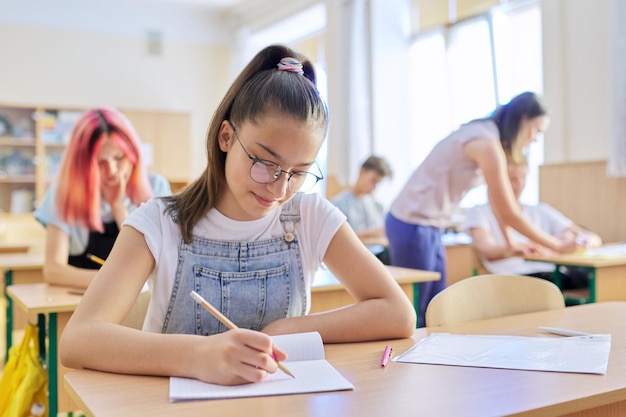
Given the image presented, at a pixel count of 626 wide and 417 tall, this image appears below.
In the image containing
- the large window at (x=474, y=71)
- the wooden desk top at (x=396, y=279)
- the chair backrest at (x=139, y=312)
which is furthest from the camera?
the large window at (x=474, y=71)

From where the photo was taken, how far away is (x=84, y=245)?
260 cm

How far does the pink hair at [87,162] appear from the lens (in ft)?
8.12

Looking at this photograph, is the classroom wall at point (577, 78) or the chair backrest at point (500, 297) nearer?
the chair backrest at point (500, 297)

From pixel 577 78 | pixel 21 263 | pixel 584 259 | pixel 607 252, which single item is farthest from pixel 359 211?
pixel 21 263

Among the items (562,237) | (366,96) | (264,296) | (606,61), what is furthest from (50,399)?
(366,96)

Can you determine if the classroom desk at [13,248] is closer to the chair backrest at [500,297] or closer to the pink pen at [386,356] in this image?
the chair backrest at [500,297]

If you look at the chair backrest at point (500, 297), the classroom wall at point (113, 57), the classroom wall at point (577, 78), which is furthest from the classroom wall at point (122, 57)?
the chair backrest at point (500, 297)

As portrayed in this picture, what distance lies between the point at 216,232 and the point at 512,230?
9.47 ft

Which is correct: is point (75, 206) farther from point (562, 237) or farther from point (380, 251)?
point (562, 237)

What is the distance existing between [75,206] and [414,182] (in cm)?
135

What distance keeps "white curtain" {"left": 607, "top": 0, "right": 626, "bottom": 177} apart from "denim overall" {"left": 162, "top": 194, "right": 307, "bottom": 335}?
338 cm

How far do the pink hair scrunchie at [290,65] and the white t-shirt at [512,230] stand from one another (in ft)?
8.25

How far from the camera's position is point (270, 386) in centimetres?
100

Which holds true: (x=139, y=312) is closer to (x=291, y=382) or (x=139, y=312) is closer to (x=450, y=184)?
(x=291, y=382)
